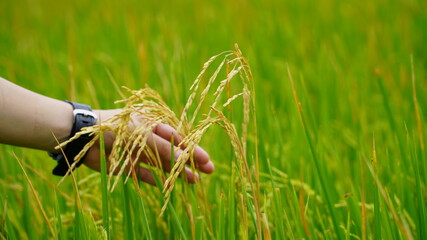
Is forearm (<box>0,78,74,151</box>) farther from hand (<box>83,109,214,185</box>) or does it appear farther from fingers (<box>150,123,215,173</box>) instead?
fingers (<box>150,123,215,173</box>)

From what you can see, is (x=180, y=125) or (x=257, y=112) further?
(x=257, y=112)

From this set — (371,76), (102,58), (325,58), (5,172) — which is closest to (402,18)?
(371,76)

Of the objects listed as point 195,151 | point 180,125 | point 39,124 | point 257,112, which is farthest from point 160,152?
point 257,112

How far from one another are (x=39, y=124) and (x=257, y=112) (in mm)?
985

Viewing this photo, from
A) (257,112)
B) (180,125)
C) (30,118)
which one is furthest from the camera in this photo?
(257,112)

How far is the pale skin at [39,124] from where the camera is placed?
3.50 feet

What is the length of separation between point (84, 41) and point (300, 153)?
2.35m

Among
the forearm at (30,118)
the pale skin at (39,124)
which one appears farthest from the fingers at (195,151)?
the forearm at (30,118)

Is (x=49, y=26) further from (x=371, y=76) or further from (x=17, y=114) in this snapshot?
(x=17, y=114)

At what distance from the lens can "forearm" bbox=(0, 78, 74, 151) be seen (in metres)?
1.06

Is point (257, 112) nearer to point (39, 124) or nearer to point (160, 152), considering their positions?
point (160, 152)

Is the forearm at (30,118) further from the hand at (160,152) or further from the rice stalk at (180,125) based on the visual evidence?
the rice stalk at (180,125)

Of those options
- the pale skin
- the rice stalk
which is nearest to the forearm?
the pale skin

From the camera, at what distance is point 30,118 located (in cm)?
109
